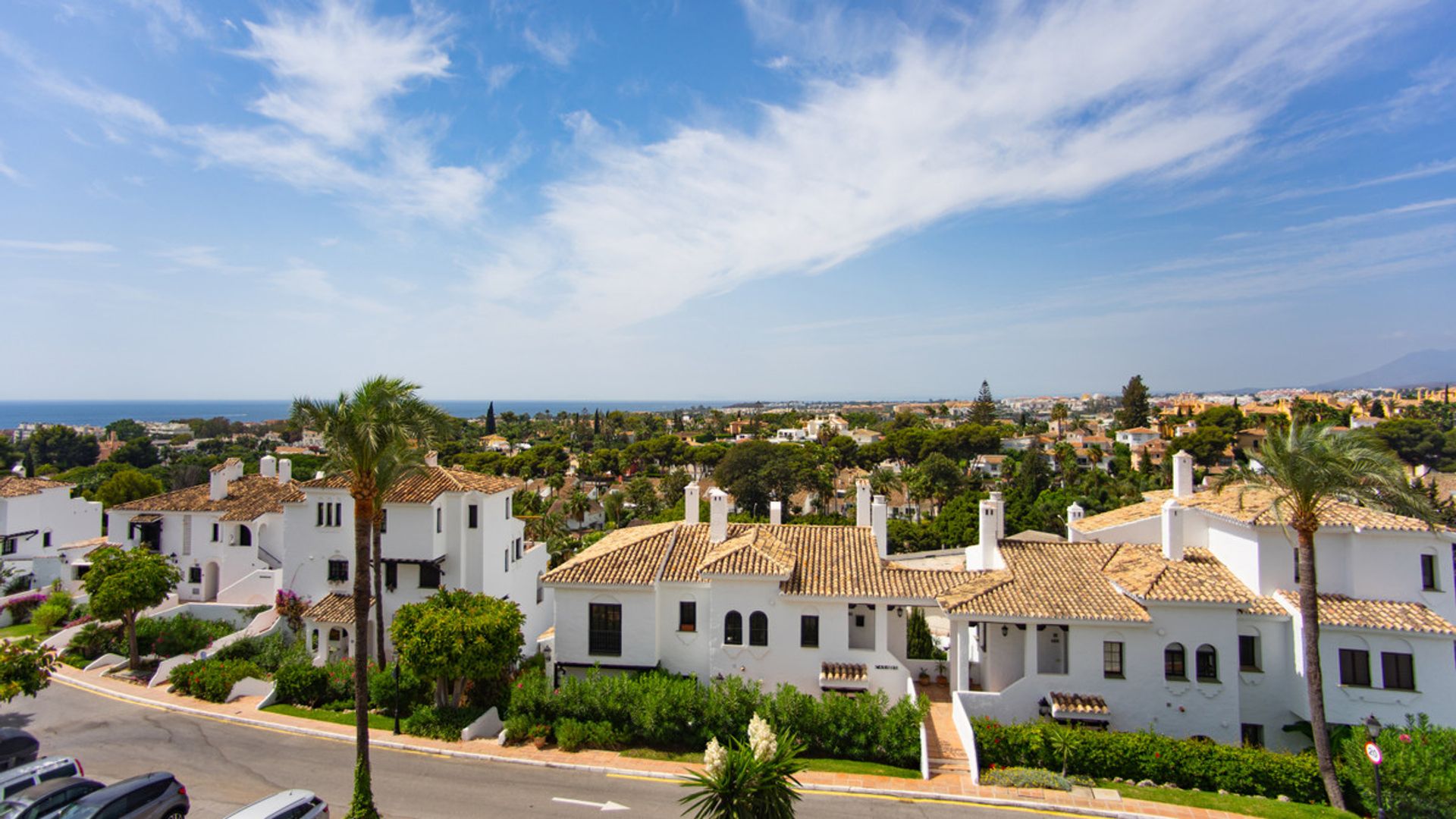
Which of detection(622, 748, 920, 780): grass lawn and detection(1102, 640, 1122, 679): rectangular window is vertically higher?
detection(1102, 640, 1122, 679): rectangular window

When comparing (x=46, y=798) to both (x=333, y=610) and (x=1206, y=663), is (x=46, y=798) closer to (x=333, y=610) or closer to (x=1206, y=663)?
(x=333, y=610)

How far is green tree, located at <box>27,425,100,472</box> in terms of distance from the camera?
10738 cm

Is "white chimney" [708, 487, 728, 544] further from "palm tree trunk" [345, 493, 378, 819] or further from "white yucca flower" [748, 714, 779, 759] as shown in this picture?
"white yucca flower" [748, 714, 779, 759]

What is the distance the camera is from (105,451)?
123562mm

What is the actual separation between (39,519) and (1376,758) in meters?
64.0

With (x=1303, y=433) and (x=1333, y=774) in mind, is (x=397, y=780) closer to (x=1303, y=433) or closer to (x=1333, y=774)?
(x=1333, y=774)

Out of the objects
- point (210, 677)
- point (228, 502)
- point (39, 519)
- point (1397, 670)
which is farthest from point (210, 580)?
point (1397, 670)

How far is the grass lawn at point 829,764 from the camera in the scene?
65.5 ft

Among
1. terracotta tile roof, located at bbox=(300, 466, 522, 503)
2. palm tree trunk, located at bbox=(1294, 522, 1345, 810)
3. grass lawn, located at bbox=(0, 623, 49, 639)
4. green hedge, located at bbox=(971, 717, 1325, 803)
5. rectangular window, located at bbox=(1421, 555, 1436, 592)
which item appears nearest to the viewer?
palm tree trunk, located at bbox=(1294, 522, 1345, 810)

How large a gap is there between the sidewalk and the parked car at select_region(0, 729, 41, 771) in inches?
203

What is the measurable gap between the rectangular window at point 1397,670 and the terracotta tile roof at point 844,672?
48.6 feet

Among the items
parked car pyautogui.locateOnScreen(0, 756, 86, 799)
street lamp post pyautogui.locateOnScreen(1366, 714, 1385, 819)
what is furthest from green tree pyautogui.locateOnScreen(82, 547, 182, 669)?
street lamp post pyautogui.locateOnScreen(1366, 714, 1385, 819)

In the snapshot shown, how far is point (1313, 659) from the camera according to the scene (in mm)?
18828

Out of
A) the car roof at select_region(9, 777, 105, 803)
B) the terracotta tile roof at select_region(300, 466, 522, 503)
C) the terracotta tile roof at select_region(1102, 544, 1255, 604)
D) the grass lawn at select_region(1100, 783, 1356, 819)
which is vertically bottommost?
the grass lawn at select_region(1100, 783, 1356, 819)
